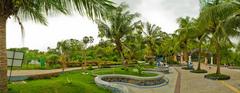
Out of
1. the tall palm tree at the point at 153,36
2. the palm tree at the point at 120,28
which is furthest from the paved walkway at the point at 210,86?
the tall palm tree at the point at 153,36

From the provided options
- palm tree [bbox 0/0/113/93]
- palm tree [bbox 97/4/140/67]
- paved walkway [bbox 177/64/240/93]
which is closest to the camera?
palm tree [bbox 0/0/113/93]

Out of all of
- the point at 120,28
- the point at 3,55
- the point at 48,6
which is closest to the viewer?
the point at 3,55

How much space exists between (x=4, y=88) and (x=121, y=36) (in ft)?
84.4

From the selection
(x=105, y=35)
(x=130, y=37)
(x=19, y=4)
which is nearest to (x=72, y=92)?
(x=19, y=4)

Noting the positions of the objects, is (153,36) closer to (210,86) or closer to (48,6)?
(210,86)

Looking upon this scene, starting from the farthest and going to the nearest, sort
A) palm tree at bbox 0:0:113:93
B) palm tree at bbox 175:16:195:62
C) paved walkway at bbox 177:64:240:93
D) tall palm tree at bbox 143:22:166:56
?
tall palm tree at bbox 143:22:166:56, palm tree at bbox 175:16:195:62, paved walkway at bbox 177:64:240:93, palm tree at bbox 0:0:113:93

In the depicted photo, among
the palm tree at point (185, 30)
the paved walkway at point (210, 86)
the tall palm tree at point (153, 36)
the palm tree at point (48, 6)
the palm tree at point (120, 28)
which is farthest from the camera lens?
the tall palm tree at point (153, 36)

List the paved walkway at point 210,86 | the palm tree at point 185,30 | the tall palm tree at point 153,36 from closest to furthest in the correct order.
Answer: the paved walkway at point 210,86 → the palm tree at point 185,30 → the tall palm tree at point 153,36

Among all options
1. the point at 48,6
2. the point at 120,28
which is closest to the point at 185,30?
the point at 120,28

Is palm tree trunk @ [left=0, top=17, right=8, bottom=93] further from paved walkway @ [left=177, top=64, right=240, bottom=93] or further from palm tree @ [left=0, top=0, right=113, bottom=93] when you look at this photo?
paved walkway @ [left=177, top=64, right=240, bottom=93]

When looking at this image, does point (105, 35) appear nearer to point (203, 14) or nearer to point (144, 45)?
point (203, 14)

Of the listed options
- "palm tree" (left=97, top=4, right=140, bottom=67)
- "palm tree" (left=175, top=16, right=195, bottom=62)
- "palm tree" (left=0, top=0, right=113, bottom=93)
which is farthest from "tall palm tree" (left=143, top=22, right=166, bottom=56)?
"palm tree" (left=0, top=0, right=113, bottom=93)

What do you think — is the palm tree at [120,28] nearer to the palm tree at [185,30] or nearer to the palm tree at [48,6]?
the palm tree at [185,30]

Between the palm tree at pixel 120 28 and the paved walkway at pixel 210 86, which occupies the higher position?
the palm tree at pixel 120 28
